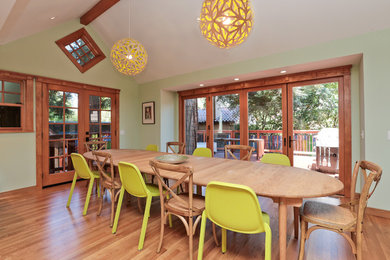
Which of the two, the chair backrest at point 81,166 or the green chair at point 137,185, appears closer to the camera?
the green chair at point 137,185

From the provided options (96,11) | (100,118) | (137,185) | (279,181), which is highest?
(96,11)

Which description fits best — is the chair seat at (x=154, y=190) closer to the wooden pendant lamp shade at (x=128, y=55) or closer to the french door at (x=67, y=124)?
the wooden pendant lamp shade at (x=128, y=55)

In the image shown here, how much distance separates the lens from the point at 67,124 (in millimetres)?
4074

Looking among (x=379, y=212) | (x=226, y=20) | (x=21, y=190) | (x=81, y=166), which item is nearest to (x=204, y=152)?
(x=81, y=166)

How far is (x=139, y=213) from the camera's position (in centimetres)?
258

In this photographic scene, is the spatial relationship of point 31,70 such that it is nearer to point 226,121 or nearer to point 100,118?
point 100,118

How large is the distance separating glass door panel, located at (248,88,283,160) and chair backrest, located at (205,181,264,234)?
2847 mm

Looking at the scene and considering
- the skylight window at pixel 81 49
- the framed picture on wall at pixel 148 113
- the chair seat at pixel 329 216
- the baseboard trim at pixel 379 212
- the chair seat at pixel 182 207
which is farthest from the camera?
the framed picture on wall at pixel 148 113

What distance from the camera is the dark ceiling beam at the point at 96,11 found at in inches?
138

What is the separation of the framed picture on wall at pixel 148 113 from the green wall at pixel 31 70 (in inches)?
43.9

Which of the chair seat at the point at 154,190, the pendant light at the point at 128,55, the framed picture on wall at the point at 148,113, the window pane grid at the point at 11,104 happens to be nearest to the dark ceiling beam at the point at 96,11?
the pendant light at the point at 128,55

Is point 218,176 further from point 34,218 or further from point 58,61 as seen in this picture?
point 58,61

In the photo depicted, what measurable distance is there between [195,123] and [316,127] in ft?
8.96

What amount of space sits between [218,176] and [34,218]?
98.1 inches
